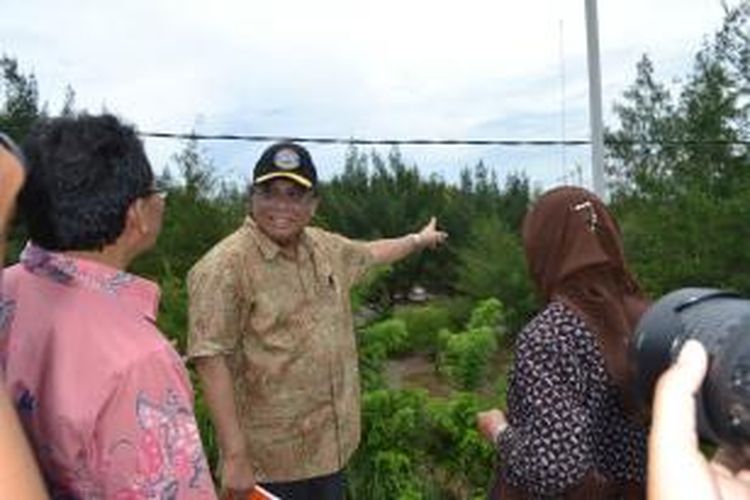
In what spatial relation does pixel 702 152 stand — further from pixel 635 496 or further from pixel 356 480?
pixel 635 496

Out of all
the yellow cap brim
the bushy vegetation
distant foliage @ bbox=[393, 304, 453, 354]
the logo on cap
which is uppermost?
the logo on cap

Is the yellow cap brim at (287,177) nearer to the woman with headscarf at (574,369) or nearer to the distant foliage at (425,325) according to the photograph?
the woman with headscarf at (574,369)

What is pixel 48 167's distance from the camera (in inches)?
83.2

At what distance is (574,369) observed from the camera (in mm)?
2514

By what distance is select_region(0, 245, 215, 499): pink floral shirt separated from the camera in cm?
190

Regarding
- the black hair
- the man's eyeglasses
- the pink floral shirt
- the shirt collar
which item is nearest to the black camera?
the pink floral shirt

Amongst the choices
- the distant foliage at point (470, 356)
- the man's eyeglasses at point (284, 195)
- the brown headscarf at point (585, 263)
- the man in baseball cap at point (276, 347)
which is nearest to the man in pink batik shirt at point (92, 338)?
the brown headscarf at point (585, 263)

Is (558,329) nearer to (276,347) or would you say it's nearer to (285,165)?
(276,347)

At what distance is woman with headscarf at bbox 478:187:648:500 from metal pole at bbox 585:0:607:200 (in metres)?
3.28

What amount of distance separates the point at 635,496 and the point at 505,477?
11.4 inches

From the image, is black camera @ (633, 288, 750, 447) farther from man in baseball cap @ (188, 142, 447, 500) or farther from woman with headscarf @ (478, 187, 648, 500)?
man in baseball cap @ (188, 142, 447, 500)

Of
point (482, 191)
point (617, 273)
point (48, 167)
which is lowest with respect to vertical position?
point (482, 191)

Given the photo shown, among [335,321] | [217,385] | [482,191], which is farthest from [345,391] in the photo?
[482,191]

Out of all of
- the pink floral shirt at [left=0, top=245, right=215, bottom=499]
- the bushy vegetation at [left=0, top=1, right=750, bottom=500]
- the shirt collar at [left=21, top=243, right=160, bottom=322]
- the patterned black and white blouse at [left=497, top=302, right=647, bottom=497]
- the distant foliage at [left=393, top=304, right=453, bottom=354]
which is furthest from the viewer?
the distant foliage at [left=393, top=304, right=453, bottom=354]
